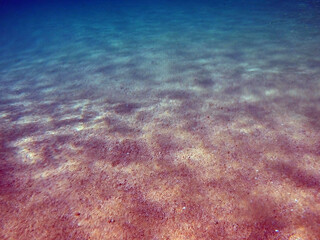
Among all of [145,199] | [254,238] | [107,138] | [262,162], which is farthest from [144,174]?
[262,162]

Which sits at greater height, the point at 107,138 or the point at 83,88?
the point at 107,138

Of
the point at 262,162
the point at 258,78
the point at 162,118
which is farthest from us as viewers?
the point at 258,78

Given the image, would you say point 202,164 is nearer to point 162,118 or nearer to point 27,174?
point 162,118

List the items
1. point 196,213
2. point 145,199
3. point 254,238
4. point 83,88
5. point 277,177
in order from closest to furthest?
point 254,238 < point 196,213 < point 145,199 < point 277,177 < point 83,88

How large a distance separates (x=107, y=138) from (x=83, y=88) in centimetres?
361

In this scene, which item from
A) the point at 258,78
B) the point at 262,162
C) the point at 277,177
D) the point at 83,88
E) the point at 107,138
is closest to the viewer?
the point at 277,177

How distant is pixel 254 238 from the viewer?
1959mm

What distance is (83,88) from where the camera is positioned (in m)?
6.53

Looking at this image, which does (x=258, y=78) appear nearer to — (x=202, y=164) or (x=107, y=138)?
(x=202, y=164)

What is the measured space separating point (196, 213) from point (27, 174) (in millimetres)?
2176

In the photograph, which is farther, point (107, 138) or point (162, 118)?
point (162, 118)

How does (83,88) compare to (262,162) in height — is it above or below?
below

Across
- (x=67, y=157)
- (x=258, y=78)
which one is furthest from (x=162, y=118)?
(x=258, y=78)

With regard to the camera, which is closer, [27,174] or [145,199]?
[145,199]
